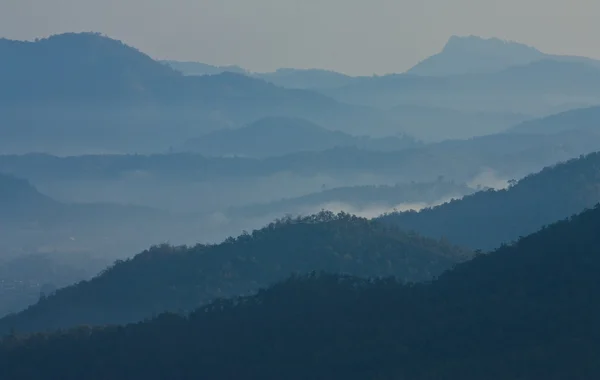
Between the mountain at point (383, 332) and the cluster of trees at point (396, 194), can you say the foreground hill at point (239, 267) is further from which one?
the cluster of trees at point (396, 194)

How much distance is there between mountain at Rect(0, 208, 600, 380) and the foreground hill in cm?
1230

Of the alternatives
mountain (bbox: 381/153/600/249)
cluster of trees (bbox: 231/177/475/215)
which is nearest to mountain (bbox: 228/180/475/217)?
cluster of trees (bbox: 231/177/475/215)

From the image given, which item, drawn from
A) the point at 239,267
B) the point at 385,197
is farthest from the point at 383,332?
the point at 385,197

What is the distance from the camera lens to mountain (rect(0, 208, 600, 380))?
39719 mm

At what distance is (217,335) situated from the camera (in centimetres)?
4812

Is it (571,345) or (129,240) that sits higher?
(129,240)

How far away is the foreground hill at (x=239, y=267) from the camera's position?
212 ft

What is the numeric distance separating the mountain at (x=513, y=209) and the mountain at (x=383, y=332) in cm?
2824

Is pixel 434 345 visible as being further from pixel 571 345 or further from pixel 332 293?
pixel 332 293

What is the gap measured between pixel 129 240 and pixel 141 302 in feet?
391

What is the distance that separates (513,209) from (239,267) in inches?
927

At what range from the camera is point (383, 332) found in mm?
44750

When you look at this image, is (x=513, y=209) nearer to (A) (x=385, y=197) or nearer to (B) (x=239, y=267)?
(B) (x=239, y=267)

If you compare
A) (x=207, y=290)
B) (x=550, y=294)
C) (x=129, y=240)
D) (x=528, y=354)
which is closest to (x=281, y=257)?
(x=207, y=290)
